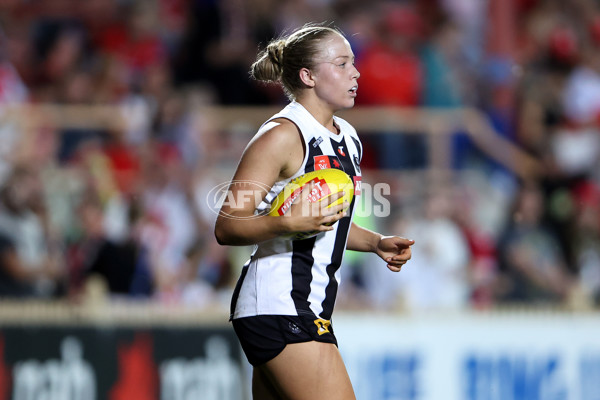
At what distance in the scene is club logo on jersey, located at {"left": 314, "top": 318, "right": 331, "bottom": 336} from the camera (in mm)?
4367

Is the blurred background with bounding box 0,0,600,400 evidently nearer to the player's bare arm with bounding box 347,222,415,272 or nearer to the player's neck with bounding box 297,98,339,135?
the player's bare arm with bounding box 347,222,415,272

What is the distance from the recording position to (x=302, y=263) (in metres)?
4.43

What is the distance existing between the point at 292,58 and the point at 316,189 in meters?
0.76

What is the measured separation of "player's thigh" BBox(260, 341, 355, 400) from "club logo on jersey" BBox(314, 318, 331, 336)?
0.20ft

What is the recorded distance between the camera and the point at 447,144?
8.91m

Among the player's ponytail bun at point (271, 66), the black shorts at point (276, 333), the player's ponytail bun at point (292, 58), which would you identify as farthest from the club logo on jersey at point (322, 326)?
the player's ponytail bun at point (271, 66)

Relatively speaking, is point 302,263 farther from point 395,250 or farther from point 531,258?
point 531,258

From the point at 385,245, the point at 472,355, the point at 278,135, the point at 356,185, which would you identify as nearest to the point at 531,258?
the point at 472,355

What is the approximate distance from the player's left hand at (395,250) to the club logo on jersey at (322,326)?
465 millimetres

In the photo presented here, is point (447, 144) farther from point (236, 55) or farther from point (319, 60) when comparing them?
point (319, 60)

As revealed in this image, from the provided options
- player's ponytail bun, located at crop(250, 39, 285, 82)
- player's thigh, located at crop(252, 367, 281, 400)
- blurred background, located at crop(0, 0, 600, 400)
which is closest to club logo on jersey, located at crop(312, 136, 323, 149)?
player's ponytail bun, located at crop(250, 39, 285, 82)

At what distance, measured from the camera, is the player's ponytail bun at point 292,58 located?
14.8ft

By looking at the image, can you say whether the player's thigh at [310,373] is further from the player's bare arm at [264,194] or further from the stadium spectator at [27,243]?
the stadium spectator at [27,243]

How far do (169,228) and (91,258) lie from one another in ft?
2.56
